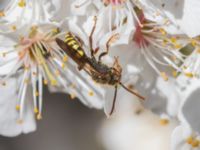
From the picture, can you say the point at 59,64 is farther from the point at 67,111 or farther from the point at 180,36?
the point at 67,111

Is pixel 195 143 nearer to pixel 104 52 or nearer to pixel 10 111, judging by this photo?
pixel 104 52

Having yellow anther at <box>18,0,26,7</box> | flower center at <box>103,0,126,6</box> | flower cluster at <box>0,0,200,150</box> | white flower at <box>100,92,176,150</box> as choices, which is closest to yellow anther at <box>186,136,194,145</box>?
flower cluster at <box>0,0,200,150</box>

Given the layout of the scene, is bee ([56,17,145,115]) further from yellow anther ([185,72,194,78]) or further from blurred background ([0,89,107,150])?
blurred background ([0,89,107,150])

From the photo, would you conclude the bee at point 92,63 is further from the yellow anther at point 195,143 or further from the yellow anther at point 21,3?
the yellow anther at point 195,143

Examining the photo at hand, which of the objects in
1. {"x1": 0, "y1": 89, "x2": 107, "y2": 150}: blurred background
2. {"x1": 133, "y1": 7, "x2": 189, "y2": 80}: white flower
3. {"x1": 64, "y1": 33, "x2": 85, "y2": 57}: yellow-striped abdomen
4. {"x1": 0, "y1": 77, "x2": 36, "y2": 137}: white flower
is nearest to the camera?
{"x1": 64, "y1": 33, "x2": 85, "y2": 57}: yellow-striped abdomen

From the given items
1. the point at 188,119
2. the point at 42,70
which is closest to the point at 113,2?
the point at 42,70

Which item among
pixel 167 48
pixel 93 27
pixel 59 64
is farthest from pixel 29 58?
pixel 167 48

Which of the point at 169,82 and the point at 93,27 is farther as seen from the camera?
the point at 169,82
